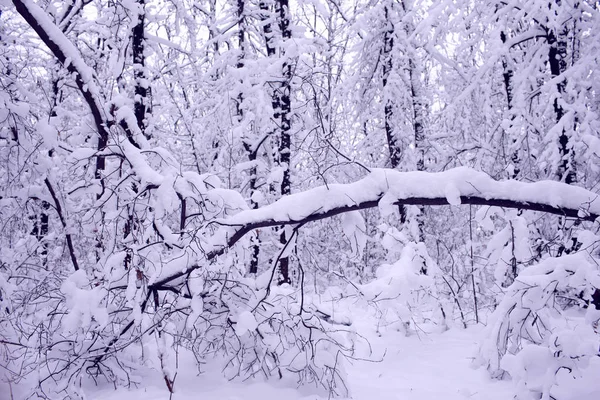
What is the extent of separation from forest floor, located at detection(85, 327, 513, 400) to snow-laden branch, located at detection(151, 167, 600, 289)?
4.45ft

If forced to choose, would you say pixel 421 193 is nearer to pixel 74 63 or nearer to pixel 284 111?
pixel 74 63

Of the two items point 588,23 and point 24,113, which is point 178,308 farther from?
point 588,23

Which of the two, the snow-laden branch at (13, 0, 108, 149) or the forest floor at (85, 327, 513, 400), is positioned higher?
the snow-laden branch at (13, 0, 108, 149)

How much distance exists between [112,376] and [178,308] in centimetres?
99

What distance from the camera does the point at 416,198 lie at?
359cm

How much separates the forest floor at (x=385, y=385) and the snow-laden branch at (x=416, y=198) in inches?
53.4

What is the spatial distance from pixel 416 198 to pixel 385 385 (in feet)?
8.00

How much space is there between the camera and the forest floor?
13.3 ft

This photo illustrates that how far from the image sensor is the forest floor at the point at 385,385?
4066mm

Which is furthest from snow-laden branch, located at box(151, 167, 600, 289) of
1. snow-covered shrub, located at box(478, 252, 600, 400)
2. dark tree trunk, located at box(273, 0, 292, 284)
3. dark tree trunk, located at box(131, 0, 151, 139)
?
dark tree trunk, located at box(273, 0, 292, 284)

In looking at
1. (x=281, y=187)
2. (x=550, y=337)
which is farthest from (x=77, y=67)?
(x=281, y=187)

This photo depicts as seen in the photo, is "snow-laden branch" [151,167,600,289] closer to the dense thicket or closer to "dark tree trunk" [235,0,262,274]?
the dense thicket

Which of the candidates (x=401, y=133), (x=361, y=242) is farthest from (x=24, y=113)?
(x=401, y=133)

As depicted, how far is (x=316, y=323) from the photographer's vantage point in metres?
4.46
